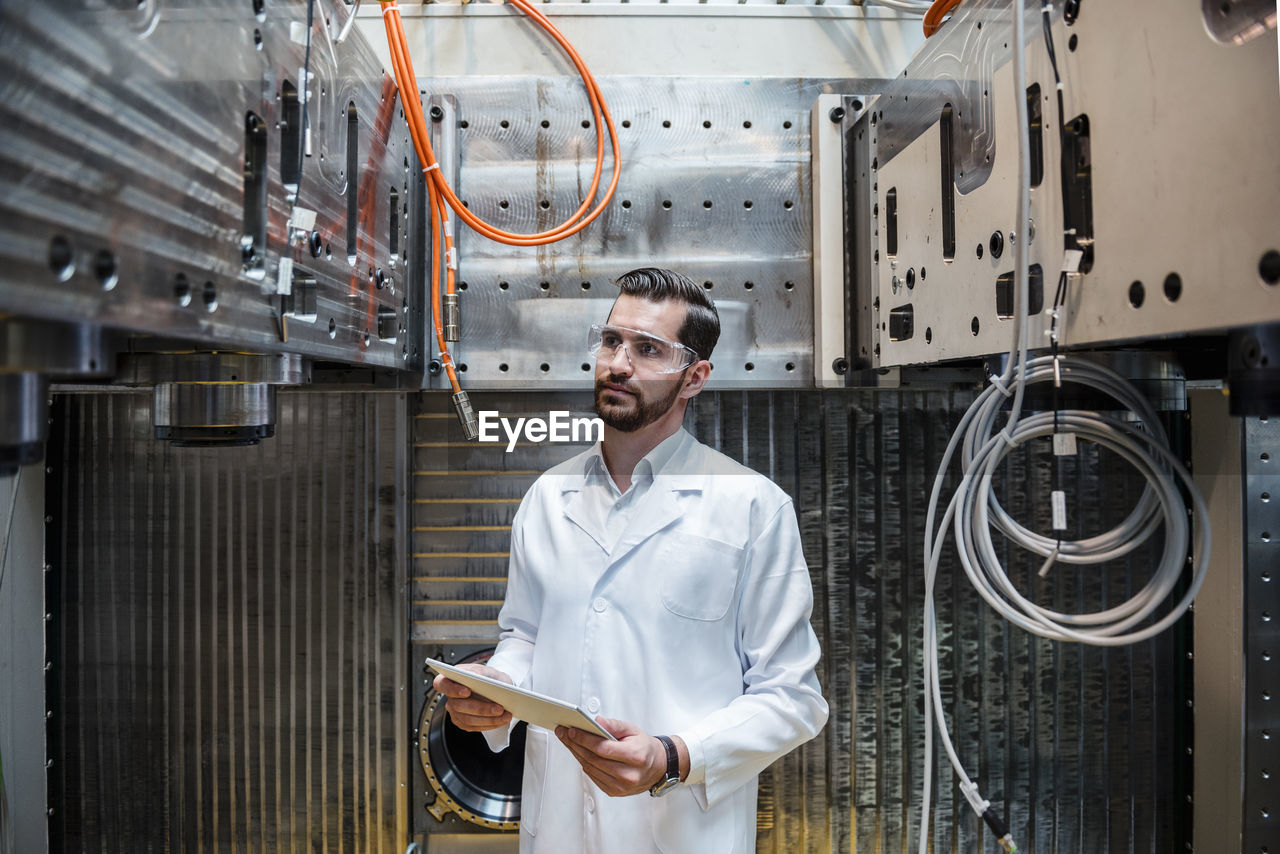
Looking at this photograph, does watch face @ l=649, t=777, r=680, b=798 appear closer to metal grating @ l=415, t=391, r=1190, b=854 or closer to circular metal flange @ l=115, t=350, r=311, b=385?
metal grating @ l=415, t=391, r=1190, b=854

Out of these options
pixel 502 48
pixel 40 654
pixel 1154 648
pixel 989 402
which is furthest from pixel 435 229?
pixel 1154 648

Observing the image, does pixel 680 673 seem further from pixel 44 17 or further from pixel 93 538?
pixel 93 538

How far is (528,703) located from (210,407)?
650 mm

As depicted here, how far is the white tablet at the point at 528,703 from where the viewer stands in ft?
3.40

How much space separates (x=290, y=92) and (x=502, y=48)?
93 centimetres

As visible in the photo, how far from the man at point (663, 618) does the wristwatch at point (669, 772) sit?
17 millimetres

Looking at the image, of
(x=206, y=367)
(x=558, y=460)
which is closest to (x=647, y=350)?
(x=558, y=460)

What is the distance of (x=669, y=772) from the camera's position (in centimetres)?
123

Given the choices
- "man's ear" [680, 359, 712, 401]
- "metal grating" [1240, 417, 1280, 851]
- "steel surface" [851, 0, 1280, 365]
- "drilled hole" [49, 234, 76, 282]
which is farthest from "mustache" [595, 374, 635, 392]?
"metal grating" [1240, 417, 1280, 851]

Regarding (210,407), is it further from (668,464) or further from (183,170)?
(668,464)

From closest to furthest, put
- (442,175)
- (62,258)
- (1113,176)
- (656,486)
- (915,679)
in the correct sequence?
1. (62,258)
2. (1113,176)
3. (656,486)
4. (442,175)
5. (915,679)

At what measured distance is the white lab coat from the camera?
4.30 feet

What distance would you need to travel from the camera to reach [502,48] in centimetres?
170

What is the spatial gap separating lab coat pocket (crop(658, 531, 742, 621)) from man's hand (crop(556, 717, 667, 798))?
231 mm
